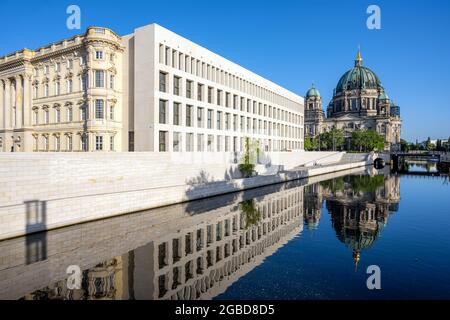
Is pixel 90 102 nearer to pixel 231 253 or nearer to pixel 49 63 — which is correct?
pixel 49 63

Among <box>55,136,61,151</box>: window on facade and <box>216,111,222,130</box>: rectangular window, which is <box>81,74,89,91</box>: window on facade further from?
<box>216,111,222,130</box>: rectangular window

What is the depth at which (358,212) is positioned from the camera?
83.8 feet

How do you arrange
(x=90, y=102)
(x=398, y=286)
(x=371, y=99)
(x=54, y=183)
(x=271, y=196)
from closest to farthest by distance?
(x=398, y=286) → (x=54, y=183) → (x=271, y=196) → (x=90, y=102) → (x=371, y=99)

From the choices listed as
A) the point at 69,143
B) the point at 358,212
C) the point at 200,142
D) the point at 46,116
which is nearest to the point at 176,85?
the point at 200,142

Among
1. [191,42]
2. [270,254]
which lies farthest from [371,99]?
[270,254]

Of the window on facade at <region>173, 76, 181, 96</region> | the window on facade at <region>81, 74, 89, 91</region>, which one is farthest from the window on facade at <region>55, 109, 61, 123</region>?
the window on facade at <region>173, 76, 181, 96</region>

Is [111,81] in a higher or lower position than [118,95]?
higher

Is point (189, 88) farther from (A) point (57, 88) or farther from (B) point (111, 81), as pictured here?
(A) point (57, 88)

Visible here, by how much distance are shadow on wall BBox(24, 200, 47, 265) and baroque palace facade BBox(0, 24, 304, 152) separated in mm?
20016

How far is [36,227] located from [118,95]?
25168 mm

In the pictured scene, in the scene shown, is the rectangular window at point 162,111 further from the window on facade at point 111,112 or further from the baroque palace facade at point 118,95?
the window on facade at point 111,112

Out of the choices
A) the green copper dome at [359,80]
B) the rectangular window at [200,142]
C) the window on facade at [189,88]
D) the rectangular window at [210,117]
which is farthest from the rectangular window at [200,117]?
the green copper dome at [359,80]

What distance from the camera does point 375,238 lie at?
17.8m
